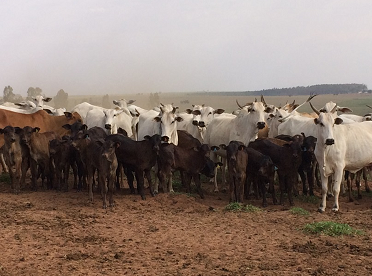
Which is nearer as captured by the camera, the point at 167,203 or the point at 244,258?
the point at 244,258

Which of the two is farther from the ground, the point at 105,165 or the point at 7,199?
the point at 105,165

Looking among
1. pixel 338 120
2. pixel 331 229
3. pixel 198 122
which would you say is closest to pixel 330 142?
pixel 338 120

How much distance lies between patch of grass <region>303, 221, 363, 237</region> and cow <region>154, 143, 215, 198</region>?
3579mm

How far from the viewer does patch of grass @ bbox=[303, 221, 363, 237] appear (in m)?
8.09

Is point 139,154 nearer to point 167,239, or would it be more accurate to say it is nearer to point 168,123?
point 168,123

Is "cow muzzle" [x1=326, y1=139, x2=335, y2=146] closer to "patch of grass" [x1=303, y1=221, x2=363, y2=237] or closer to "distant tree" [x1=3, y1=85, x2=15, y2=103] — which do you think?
"patch of grass" [x1=303, y1=221, x2=363, y2=237]

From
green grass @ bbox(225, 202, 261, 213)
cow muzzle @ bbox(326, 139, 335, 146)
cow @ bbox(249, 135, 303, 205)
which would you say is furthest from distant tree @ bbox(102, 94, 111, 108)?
cow muzzle @ bbox(326, 139, 335, 146)

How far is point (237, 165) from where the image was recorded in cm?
1054

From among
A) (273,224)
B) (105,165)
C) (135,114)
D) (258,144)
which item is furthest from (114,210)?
(135,114)

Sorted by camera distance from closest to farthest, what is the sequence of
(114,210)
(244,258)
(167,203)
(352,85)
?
(244,258) < (114,210) < (167,203) < (352,85)

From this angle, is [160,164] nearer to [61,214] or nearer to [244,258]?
[61,214]

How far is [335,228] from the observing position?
820 centimetres

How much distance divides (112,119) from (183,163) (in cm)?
437

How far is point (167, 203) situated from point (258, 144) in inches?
107
